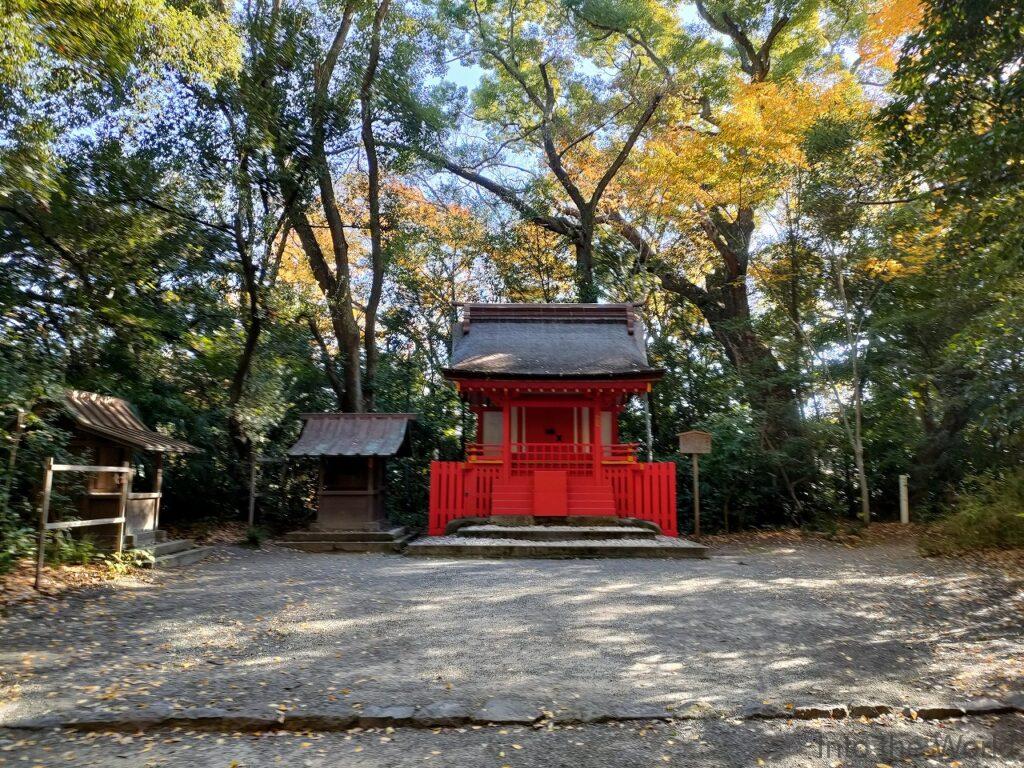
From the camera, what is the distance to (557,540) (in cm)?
1038

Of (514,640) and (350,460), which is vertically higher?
(350,460)

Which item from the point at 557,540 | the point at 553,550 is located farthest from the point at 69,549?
the point at 557,540

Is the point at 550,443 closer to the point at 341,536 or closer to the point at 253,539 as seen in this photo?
the point at 341,536

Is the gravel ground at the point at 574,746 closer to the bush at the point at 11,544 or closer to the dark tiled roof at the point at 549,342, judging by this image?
the bush at the point at 11,544

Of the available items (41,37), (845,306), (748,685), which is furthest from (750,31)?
(748,685)

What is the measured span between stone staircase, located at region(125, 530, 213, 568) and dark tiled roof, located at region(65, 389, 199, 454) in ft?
3.61

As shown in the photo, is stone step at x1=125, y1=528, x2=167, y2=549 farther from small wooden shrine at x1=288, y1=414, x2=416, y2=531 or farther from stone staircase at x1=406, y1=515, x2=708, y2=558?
stone staircase at x1=406, y1=515, x2=708, y2=558

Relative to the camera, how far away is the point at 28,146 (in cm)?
606

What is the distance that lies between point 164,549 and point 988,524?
10.9 m

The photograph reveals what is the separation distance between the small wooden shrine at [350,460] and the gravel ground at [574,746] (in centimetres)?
758

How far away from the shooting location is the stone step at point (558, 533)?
34.6ft

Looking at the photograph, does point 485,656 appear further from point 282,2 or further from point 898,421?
point 282,2

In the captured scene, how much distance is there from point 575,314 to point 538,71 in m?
8.80

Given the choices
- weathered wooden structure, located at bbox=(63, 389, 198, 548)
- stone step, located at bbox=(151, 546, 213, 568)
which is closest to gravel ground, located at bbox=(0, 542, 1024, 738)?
stone step, located at bbox=(151, 546, 213, 568)
